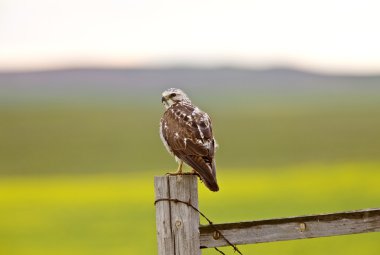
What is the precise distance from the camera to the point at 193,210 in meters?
4.75

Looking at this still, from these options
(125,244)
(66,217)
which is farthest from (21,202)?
(125,244)

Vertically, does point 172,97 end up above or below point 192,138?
above

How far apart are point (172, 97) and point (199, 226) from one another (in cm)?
232

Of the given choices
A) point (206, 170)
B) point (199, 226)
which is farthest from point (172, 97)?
point (199, 226)

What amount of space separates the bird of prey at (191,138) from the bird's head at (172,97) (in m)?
0.49

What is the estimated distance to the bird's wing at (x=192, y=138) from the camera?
212 inches

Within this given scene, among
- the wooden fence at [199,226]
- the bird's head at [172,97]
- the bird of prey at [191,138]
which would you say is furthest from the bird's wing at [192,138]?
the bird's head at [172,97]

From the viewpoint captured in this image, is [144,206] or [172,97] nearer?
[172,97]

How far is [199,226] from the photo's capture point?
15.7 feet

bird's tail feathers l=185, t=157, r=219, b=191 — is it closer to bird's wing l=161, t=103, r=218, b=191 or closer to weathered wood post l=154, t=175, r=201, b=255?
bird's wing l=161, t=103, r=218, b=191

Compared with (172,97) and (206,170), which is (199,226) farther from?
(172,97)

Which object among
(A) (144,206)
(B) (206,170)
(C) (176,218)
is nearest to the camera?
(C) (176,218)

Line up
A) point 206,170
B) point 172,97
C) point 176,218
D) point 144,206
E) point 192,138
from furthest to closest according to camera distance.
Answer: point 144,206 < point 172,97 < point 192,138 < point 206,170 < point 176,218

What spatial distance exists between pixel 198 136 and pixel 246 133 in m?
15.7
